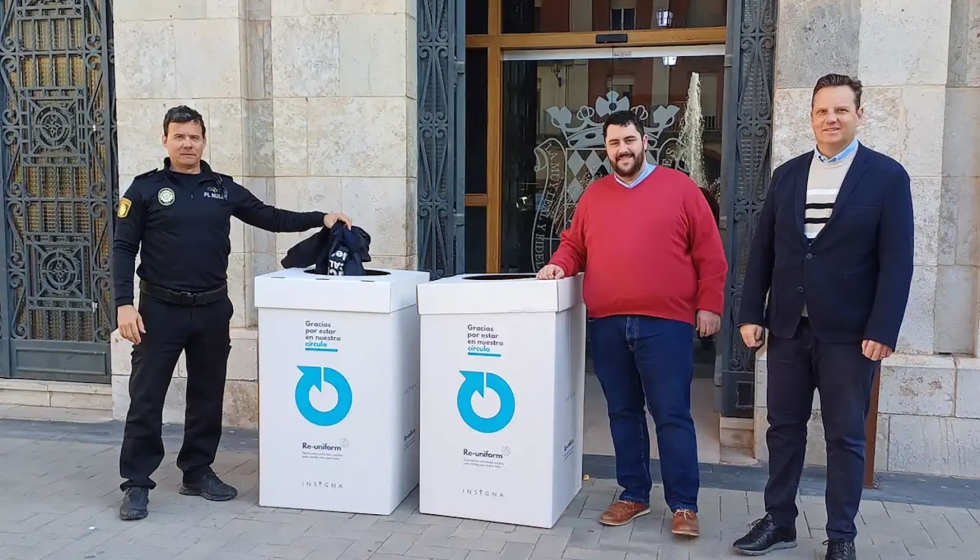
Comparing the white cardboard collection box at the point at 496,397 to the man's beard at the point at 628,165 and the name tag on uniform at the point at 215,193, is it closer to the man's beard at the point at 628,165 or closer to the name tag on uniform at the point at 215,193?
the man's beard at the point at 628,165

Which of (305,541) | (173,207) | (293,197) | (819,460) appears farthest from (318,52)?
(819,460)

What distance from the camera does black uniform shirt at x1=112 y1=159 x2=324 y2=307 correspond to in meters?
4.21

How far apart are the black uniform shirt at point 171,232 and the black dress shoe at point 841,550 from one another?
10.5 ft

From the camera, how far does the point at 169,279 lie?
4.27 metres

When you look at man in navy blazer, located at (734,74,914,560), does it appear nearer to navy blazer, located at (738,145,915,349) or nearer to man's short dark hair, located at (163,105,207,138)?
navy blazer, located at (738,145,915,349)

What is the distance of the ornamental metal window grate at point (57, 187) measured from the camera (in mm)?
6277

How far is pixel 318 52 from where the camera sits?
5613mm

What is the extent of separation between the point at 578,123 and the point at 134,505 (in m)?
4.98

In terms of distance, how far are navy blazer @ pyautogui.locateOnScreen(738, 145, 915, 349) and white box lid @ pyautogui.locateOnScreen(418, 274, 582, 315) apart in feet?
3.17

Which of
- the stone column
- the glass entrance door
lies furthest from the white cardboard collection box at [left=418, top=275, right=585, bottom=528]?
the glass entrance door

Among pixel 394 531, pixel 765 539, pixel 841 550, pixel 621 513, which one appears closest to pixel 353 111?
pixel 394 531

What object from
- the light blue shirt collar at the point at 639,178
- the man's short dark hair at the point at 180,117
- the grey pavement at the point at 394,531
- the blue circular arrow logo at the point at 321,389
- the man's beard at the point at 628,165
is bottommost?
the grey pavement at the point at 394,531

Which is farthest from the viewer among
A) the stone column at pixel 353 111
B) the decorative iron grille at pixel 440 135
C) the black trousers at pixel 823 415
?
the decorative iron grille at pixel 440 135

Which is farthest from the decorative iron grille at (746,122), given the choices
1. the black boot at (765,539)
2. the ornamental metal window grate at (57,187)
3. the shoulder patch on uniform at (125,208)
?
the ornamental metal window grate at (57,187)
